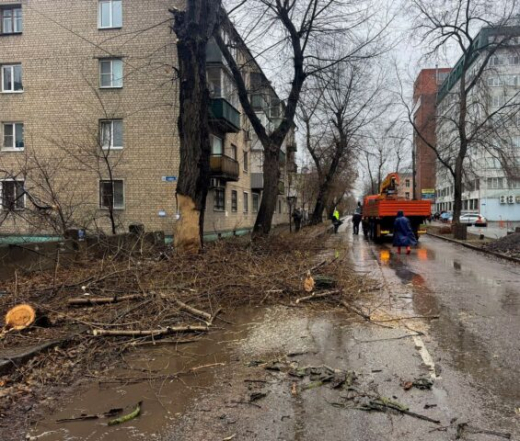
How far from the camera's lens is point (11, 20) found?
24.4 m

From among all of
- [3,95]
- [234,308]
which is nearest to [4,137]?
[3,95]

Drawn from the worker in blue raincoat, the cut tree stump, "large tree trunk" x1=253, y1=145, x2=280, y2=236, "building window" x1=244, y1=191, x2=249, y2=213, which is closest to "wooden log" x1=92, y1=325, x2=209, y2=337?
the cut tree stump

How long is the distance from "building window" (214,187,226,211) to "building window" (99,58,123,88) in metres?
7.68

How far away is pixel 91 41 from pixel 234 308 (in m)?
20.2

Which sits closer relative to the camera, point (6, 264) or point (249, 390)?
point (249, 390)

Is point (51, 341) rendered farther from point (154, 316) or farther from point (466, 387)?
point (466, 387)

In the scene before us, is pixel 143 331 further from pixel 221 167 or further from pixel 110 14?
pixel 110 14

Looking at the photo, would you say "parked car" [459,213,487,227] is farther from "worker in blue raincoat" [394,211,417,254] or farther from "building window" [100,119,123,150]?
"building window" [100,119,123,150]

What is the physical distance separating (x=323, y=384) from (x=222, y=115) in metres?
20.2

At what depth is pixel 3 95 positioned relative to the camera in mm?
24375

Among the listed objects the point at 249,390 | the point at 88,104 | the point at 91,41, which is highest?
the point at 91,41

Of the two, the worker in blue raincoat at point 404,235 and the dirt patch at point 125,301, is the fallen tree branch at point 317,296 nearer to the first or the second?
the dirt patch at point 125,301

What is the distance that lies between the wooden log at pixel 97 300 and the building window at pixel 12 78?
20880mm

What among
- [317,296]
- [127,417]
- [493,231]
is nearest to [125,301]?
[317,296]
